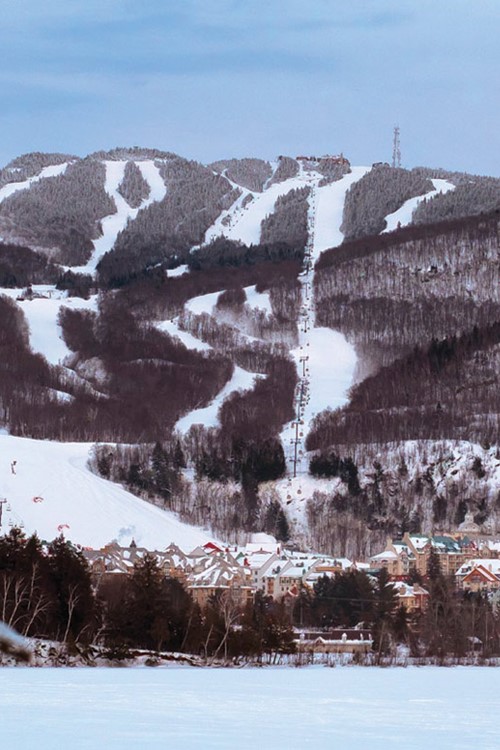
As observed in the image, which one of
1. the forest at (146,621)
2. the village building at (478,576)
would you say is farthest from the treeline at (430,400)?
the forest at (146,621)

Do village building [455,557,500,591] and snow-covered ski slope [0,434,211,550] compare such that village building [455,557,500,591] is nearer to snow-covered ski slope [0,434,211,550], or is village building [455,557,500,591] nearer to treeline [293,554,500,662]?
treeline [293,554,500,662]

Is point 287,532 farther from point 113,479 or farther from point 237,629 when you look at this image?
point 237,629

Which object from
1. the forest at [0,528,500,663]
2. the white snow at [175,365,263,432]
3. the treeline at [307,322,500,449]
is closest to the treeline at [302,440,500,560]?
the treeline at [307,322,500,449]

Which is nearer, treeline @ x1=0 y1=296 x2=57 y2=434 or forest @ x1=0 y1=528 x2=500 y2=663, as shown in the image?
forest @ x1=0 y1=528 x2=500 y2=663
